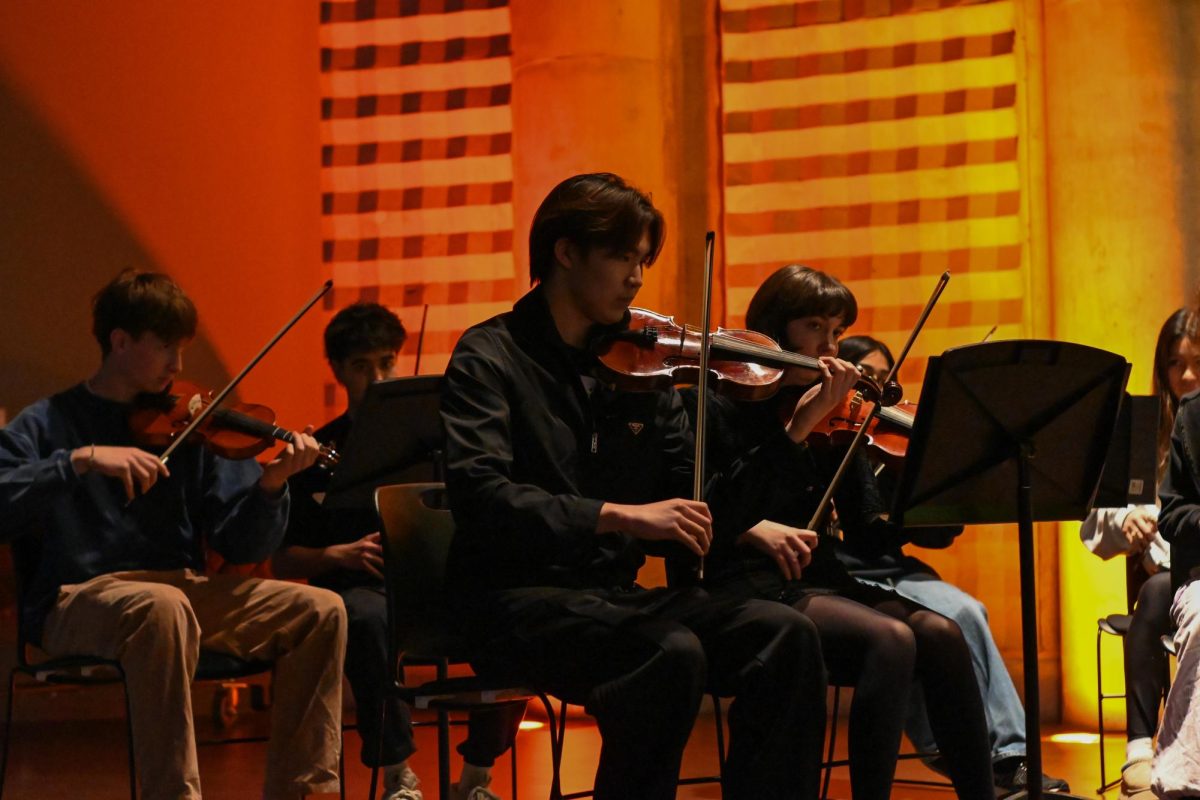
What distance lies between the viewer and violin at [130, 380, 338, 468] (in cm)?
319

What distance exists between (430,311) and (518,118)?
781mm

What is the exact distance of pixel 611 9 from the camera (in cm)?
491

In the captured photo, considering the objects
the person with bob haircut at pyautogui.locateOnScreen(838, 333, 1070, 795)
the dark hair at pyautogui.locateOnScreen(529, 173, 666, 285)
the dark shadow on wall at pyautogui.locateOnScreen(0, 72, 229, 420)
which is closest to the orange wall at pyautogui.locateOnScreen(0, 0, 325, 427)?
the dark shadow on wall at pyautogui.locateOnScreen(0, 72, 229, 420)

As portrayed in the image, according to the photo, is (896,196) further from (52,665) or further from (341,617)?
(52,665)

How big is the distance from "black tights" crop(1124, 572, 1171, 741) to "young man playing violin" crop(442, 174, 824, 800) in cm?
154

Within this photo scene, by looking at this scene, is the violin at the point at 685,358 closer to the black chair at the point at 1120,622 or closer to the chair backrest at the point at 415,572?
the chair backrest at the point at 415,572

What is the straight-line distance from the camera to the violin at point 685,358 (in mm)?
2512

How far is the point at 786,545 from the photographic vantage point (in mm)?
2611

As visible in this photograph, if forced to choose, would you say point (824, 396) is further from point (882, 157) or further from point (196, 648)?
point (882, 157)

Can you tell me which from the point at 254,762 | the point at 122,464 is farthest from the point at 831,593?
the point at 254,762

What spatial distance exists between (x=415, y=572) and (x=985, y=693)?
1456 millimetres

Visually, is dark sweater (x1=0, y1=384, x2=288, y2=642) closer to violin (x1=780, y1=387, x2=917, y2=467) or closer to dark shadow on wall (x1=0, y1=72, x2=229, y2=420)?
violin (x1=780, y1=387, x2=917, y2=467)

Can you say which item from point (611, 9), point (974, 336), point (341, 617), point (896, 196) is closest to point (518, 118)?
point (611, 9)

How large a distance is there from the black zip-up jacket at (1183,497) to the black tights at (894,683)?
0.61 meters
